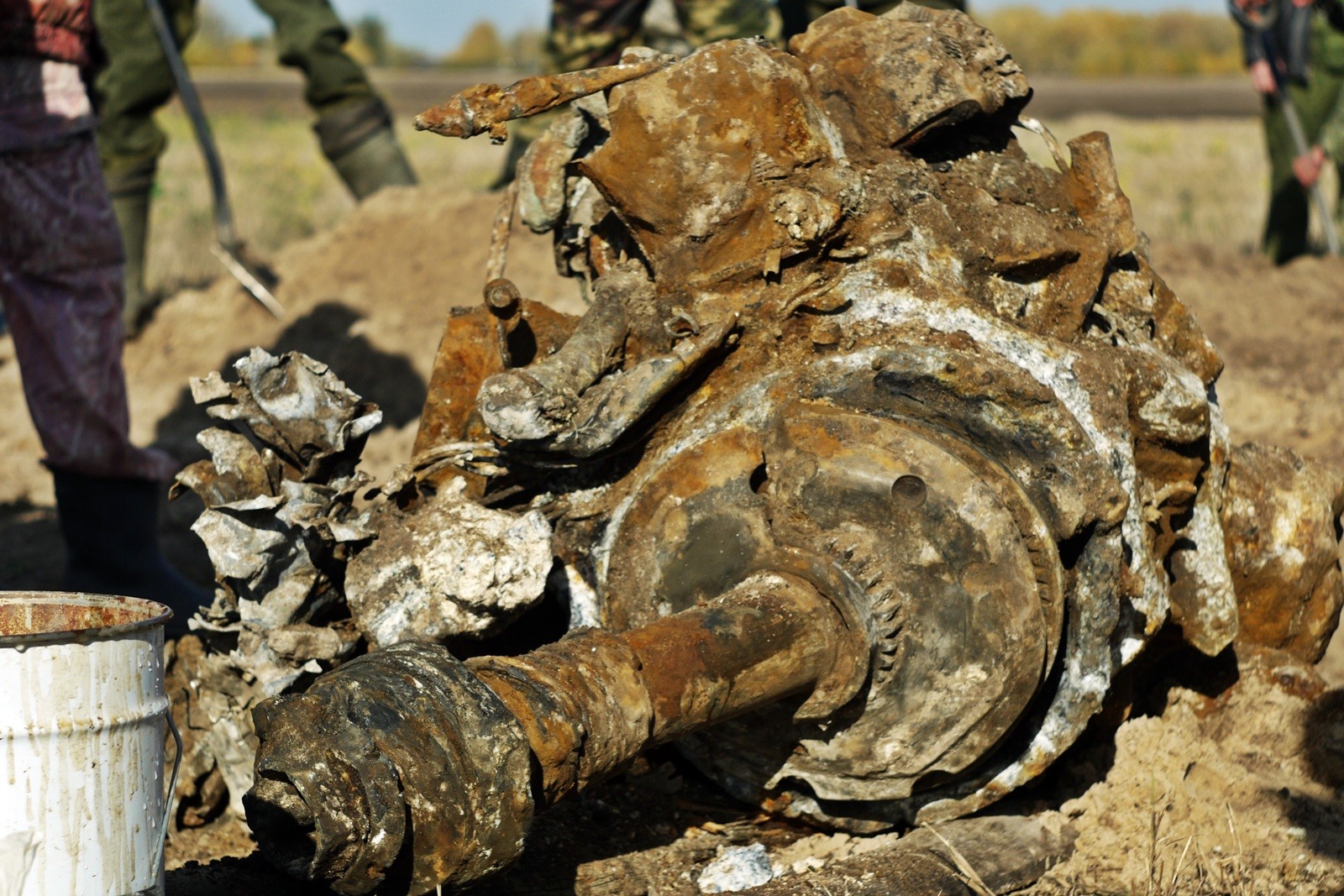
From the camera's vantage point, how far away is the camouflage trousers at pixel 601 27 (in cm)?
618

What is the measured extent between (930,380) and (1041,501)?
0.27 m

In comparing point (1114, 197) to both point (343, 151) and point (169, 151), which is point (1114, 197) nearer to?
point (343, 151)

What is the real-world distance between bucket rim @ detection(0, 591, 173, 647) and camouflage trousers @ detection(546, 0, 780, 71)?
4.58m

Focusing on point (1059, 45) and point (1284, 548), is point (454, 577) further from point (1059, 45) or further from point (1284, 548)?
point (1059, 45)

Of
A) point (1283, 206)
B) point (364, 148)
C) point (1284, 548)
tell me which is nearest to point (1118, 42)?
point (1283, 206)

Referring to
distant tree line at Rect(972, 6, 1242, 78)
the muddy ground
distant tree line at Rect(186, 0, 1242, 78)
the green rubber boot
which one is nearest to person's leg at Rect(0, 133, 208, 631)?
the muddy ground

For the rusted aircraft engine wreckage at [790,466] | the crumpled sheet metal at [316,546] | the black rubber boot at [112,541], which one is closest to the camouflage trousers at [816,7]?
the rusted aircraft engine wreckage at [790,466]

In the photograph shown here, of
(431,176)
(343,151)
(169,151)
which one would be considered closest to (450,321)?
(343,151)

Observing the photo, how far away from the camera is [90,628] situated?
A: 175 cm

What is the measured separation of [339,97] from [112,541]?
3844 millimetres

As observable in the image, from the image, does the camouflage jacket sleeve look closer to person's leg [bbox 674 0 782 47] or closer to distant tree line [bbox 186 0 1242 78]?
person's leg [bbox 674 0 782 47]

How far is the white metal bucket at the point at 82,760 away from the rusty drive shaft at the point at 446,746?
14 cm

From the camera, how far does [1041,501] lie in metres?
2.43

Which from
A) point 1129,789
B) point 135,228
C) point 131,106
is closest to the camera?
point 1129,789
